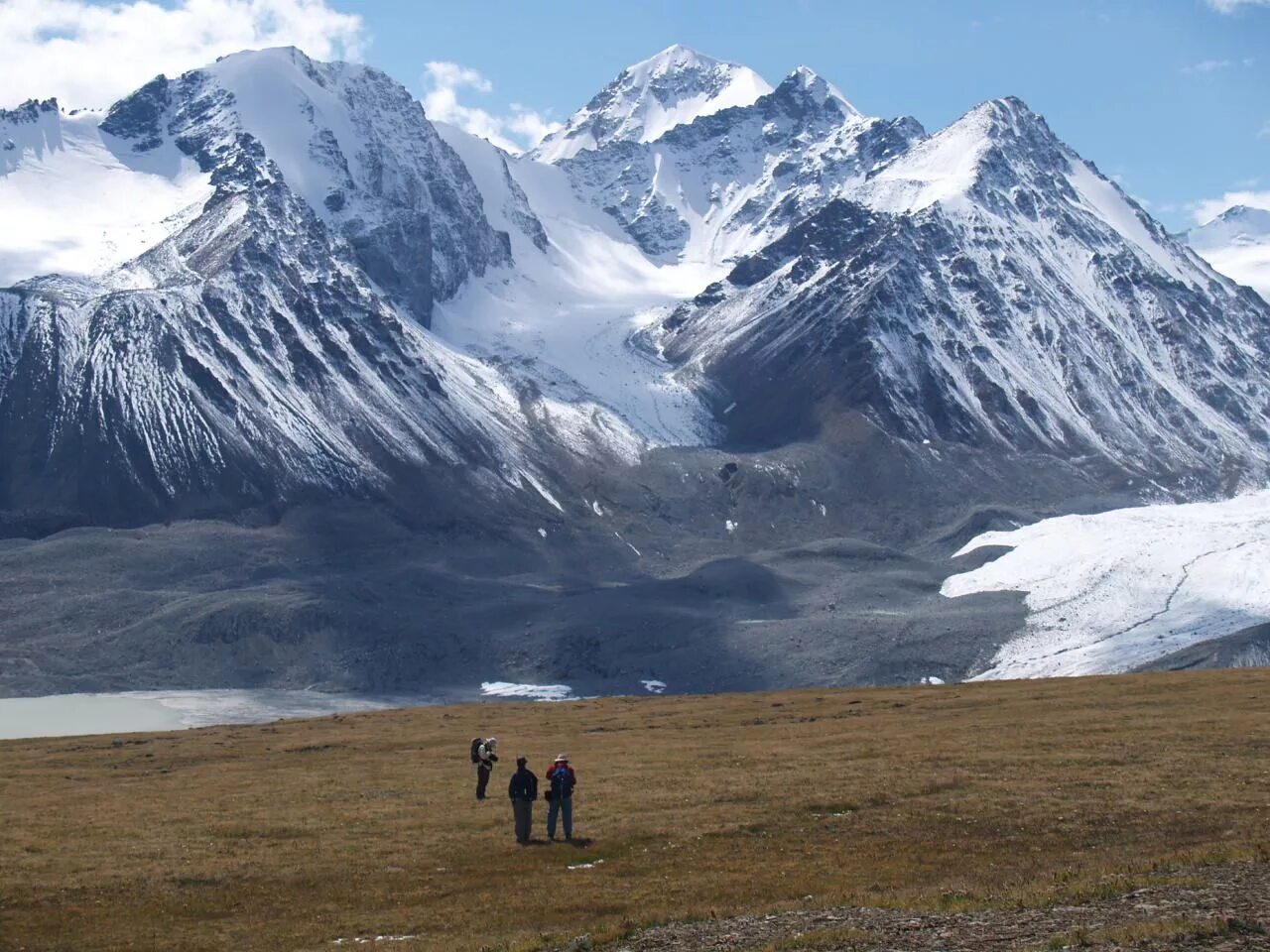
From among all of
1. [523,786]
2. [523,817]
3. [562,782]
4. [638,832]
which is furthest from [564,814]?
[638,832]

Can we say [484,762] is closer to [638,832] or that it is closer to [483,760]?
[483,760]

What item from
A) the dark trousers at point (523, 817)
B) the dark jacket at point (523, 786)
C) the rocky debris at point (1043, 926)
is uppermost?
the dark jacket at point (523, 786)

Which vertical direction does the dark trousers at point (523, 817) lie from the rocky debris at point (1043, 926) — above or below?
above

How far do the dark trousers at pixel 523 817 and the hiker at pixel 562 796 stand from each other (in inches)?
33.5

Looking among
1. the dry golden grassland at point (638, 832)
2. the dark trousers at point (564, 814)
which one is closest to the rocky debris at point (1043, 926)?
the dry golden grassland at point (638, 832)

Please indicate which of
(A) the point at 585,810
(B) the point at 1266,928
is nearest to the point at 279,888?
(A) the point at 585,810

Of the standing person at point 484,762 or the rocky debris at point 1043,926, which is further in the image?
the standing person at point 484,762

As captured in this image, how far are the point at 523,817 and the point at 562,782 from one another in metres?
1.65

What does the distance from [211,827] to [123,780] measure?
963 inches

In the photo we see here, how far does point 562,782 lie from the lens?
5188 cm

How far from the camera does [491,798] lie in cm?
6134

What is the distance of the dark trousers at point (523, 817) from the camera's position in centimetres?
5122

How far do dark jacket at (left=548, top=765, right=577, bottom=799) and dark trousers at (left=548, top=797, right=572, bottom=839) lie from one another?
0.54 feet

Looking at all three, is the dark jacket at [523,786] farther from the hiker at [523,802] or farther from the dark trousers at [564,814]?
the dark trousers at [564,814]
